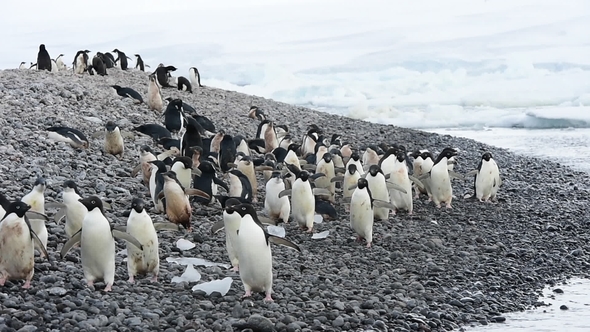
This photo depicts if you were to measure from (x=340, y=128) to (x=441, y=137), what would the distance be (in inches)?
96.7

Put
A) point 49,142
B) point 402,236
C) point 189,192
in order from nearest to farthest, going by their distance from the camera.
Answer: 1. point 189,192
2. point 402,236
3. point 49,142

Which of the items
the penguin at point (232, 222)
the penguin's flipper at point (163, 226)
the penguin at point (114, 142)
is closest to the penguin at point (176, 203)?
the penguin's flipper at point (163, 226)

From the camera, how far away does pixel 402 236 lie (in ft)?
25.8

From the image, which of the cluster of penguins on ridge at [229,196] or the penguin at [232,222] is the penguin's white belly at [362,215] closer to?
the cluster of penguins on ridge at [229,196]

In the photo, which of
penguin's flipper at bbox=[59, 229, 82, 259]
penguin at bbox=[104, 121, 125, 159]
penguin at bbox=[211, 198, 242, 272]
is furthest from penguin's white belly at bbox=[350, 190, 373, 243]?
penguin at bbox=[104, 121, 125, 159]

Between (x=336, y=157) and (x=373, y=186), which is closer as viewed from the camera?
(x=373, y=186)

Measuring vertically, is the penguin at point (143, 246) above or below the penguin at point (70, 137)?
below

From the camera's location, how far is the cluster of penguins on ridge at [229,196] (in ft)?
17.1

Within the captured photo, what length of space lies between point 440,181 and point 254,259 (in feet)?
15.5

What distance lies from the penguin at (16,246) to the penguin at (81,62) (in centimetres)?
1462

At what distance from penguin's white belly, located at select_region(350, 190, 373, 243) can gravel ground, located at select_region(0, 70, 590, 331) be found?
0.14 metres

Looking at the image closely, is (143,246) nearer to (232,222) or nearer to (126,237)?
(126,237)

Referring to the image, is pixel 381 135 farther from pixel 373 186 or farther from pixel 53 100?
pixel 373 186

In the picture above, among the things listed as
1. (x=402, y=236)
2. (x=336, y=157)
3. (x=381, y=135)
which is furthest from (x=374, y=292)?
(x=381, y=135)
